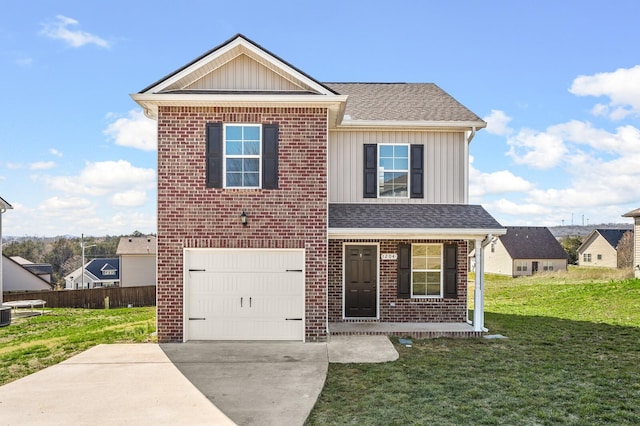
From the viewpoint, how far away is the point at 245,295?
10547 mm

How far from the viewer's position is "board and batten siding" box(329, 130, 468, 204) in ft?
40.8

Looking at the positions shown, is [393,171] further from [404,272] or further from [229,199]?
[229,199]

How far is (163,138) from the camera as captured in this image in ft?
33.8

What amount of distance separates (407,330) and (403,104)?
6.31 m

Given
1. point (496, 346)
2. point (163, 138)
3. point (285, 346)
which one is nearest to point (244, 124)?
point (163, 138)

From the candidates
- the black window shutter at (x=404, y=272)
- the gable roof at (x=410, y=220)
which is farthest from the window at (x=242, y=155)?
the black window shutter at (x=404, y=272)

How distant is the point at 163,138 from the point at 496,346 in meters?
8.51

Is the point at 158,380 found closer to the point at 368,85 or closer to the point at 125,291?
the point at 368,85

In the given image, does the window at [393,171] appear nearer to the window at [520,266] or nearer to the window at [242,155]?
the window at [242,155]

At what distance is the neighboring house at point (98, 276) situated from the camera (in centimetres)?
5716

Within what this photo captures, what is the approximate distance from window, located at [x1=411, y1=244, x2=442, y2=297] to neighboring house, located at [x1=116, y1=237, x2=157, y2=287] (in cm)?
3263

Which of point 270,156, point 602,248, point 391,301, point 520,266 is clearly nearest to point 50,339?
point 270,156

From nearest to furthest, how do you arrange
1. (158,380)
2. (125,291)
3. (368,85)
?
(158,380), (368,85), (125,291)

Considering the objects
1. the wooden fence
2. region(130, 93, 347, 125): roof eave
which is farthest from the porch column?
the wooden fence
